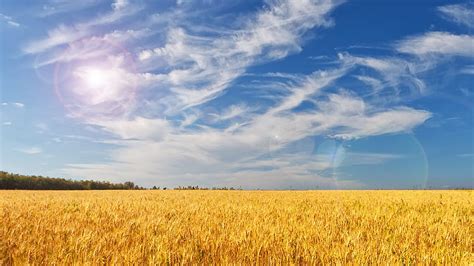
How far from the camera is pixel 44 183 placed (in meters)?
55.1

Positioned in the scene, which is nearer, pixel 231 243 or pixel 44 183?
pixel 231 243

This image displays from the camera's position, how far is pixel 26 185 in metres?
52.7

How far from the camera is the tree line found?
170ft

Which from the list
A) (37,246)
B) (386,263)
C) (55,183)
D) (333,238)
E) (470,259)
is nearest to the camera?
(386,263)

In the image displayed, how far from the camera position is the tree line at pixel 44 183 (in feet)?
170

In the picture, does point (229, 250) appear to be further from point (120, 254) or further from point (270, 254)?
point (120, 254)

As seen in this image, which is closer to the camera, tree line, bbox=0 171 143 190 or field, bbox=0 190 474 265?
field, bbox=0 190 474 265

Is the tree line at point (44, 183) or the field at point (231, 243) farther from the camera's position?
the tree line at point (44, 183)

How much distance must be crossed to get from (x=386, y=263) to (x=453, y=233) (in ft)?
9.25

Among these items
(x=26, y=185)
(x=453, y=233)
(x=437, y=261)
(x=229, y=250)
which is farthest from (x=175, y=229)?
(x=26, y=185)

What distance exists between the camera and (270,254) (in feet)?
13.7

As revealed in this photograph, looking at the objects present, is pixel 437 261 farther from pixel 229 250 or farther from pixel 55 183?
pixel 55 183

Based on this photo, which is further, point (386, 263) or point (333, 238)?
point (333, 238)

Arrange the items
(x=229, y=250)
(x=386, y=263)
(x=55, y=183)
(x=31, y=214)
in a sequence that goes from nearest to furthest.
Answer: (x=386, y=263) < (x=229, y=250) < (x=31, y=214) < (x=55, y=183)
